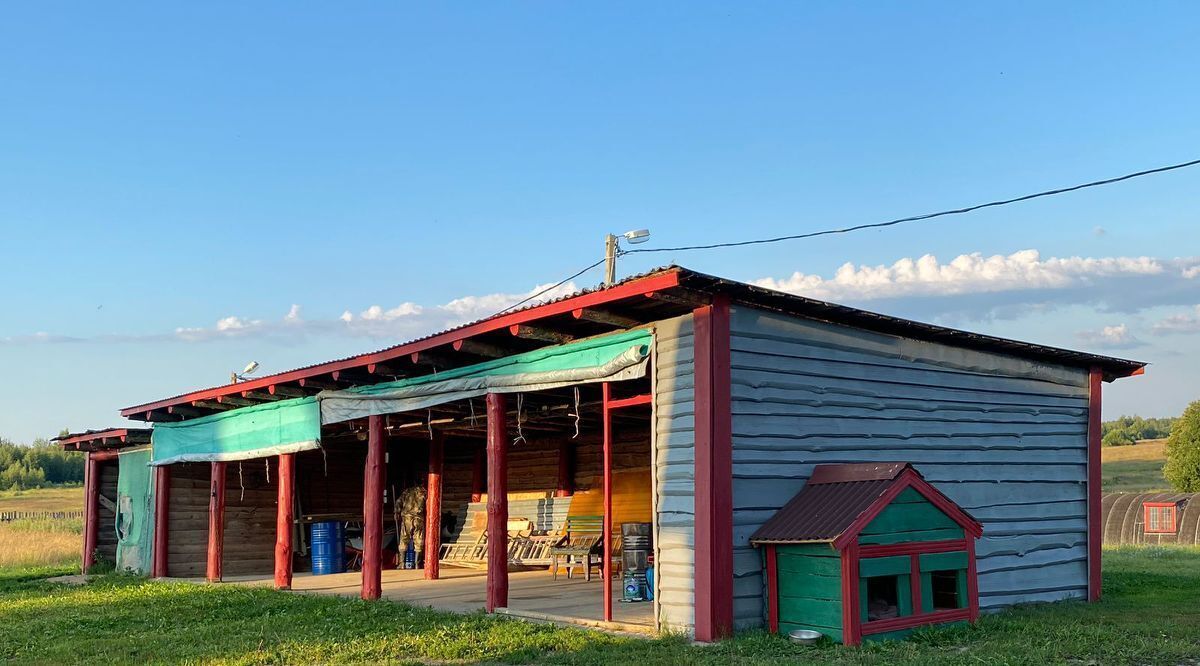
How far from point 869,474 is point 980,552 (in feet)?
10.4

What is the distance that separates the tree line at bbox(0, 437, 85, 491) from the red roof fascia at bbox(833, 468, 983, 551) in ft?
225

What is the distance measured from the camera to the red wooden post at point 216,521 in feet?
59.8

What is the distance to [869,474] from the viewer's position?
9.74 m

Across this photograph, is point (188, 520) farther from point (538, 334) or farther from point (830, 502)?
point (830, 502)

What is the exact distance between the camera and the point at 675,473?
32.9 ft

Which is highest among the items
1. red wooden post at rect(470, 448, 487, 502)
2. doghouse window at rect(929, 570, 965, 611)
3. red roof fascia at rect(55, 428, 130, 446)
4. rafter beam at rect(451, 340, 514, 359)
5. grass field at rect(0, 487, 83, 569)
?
rafter beam at rect(451, 340, 514, 359)

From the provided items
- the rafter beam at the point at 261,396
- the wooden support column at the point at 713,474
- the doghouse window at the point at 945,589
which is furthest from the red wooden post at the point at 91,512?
the doghouse window at the point at 945,589

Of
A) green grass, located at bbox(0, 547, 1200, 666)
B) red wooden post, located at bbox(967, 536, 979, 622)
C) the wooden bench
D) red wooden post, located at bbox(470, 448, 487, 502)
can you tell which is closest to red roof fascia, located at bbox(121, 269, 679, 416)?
green grass, located at bbox(0, 547, 1200, 666)

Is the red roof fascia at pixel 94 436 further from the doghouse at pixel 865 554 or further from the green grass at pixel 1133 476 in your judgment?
the green grass at pixel 1133 476

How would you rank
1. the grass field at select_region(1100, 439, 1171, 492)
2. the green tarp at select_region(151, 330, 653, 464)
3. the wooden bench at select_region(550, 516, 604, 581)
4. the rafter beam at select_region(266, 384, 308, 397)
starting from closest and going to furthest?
the green tarp at select_region(151, 330, 653, 464) → the rafter beam at select_region(266, 384, 308, 397) → the wooden bench at select_region(550, 516, 604, 581) → the grass field at select_region(1100, 439, 1171, 492)

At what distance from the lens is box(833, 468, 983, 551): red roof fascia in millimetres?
8898

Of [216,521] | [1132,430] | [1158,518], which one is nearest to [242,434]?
[216,521]

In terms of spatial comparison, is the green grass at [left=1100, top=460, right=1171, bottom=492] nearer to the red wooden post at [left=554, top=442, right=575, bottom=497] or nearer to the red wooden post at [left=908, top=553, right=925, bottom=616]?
the red wooden post at [left=554, top=442, right=575, bottom=497]

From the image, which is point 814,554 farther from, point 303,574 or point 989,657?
point 303,574
